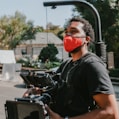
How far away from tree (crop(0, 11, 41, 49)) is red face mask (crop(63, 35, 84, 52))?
2226 inches

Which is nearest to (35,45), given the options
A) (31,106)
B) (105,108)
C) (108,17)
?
(108,17)

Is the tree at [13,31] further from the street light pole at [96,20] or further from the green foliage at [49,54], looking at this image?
the street light pole at [96,20]

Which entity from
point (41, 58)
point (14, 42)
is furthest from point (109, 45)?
point (14, 42)

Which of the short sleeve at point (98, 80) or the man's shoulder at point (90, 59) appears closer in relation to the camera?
the short sleeve at point (98, 80)

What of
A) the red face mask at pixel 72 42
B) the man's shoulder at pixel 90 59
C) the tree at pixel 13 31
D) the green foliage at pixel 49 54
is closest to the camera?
the man's shoulder at pixel 90 59

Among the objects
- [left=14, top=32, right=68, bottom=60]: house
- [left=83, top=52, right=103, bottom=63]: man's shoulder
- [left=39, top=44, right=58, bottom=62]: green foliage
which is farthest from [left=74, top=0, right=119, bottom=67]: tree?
[left=14, top=32, right=68, bottom=60]: house

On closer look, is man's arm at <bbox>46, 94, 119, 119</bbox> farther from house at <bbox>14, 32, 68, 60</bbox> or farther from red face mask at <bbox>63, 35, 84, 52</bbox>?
house at <bbox>14, 32, 68, 60</bbox>

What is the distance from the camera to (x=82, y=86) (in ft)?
8.30

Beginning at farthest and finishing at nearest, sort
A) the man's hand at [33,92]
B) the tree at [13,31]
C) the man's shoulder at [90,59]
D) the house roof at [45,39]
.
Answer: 1. the house roof at [45,39]
2. the tree at [13,31]
3. the man's hand at [33,92]
4. the man's shoulder at [90,59]

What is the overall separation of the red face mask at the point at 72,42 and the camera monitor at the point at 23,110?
472mm

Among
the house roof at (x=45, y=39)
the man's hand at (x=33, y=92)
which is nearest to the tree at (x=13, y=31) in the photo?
the house roof at (x=45, y=39)

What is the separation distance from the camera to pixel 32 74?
3.26 m

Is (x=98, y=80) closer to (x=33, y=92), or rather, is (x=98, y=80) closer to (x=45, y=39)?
(x=33, y=92)

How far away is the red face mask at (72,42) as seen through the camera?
2650 millimetres
